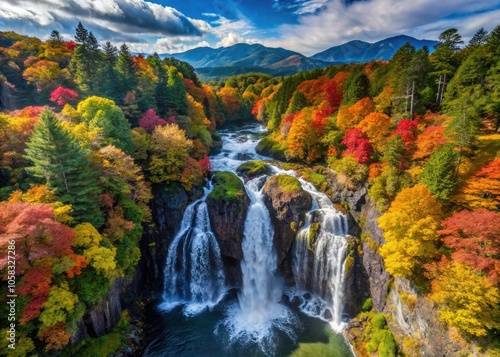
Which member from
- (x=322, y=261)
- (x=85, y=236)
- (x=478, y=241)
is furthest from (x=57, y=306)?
(x=478, y=241)

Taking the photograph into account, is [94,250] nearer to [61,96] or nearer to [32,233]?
[32,233]

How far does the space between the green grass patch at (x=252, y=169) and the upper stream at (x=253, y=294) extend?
4.95 meters

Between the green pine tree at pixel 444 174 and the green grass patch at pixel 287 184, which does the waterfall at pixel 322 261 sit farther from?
the green pine tree at pixel 444 174

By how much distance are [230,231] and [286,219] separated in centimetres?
830

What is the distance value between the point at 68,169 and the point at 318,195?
31.4 m

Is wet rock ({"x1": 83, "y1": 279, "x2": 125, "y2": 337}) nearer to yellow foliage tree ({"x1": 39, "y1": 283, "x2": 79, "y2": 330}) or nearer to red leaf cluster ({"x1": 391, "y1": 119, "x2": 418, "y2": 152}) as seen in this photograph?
yellow foliage tree ({"x1": 39, "y1": 283, "x2": 79, "y2": 330})

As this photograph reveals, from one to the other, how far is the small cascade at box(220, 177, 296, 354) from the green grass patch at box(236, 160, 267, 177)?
580 cm

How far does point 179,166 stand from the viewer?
124ft

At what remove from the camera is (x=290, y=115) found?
56.7m

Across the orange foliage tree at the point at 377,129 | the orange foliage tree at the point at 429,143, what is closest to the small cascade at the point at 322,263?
the orange foliage tree at the point at 377,129

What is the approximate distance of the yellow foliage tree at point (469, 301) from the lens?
18.5 metres

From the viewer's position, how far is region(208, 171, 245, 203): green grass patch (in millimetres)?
36406

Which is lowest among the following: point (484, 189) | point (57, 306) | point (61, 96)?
point (57, 306)

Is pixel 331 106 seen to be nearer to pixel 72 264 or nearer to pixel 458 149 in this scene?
pixel 458 149
